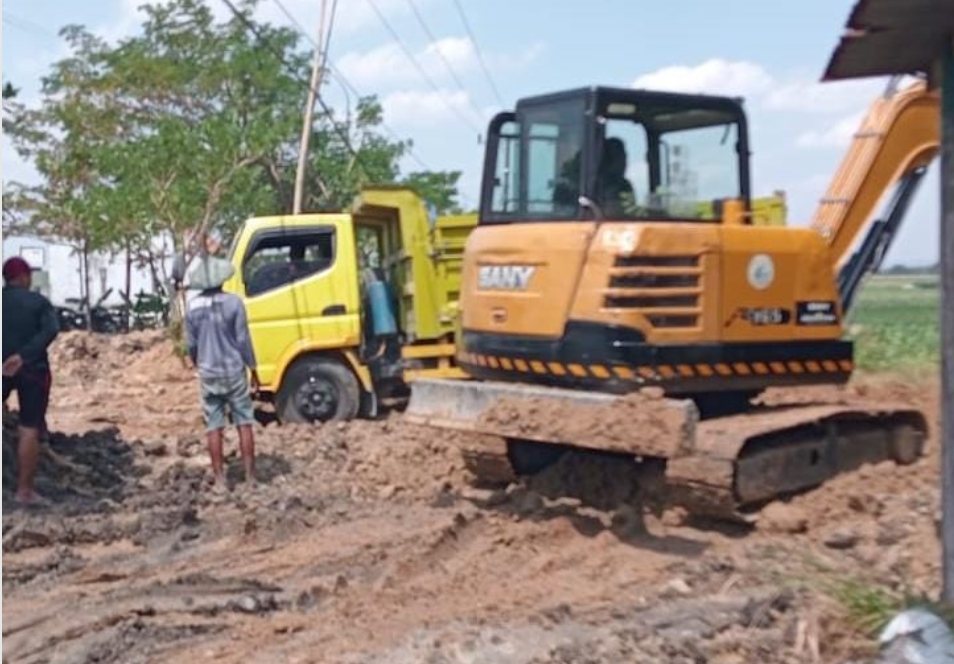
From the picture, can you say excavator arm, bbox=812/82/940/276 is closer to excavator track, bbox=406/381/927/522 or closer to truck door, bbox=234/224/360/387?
excavator track, bbox=406/381/927/522

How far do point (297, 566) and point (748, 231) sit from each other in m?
3.53

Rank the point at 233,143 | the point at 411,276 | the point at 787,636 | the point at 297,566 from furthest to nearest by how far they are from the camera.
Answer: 1. the point at 233,143
2. the point at 411,276
3. the point at 297,566
4. the point at 787,636

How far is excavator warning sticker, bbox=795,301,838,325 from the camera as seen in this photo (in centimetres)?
988

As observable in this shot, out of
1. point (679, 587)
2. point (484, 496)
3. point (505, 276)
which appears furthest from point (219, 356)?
point (679, 587)

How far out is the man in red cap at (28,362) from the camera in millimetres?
10398

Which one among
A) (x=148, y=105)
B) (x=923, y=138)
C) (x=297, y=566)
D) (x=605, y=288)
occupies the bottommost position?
(x=297, y=566)

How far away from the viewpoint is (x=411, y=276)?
1492cm

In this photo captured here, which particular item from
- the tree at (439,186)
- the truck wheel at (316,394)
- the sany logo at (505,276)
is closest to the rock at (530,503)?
the sany logo at (505,276)

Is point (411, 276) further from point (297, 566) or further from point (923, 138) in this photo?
point (297, 566)

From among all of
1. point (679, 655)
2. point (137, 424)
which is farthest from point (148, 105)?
point (679, 655)

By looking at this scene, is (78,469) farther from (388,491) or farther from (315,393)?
(315,393)

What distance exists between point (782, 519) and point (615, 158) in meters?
2.52

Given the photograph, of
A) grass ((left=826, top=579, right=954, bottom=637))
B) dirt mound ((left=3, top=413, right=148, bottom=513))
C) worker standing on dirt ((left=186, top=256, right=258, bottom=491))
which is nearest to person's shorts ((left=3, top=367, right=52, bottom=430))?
dirt mound ((left=3, top=413, right=148, bottom=513))

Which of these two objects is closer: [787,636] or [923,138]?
[787,636]
